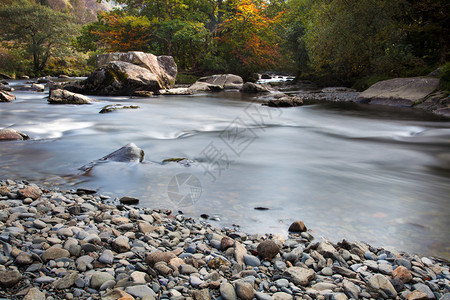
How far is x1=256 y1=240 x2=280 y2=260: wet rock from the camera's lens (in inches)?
98.5

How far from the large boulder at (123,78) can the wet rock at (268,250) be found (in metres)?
15.3

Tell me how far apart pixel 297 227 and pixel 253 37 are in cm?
2663

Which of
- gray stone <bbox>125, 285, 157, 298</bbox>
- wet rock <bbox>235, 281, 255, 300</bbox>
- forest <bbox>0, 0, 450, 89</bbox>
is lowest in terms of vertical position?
wet rock <bbox>235, 281, 255, 300</bbox>

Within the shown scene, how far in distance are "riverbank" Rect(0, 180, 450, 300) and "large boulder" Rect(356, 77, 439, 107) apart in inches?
510

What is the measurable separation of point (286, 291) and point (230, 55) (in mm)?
28564

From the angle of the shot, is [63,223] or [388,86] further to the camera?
[388,86]

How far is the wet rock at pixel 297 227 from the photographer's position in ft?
10.1

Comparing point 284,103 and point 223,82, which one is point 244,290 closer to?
point 284,103

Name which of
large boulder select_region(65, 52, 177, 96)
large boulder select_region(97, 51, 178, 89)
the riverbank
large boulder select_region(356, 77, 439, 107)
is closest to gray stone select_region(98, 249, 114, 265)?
the riverbank

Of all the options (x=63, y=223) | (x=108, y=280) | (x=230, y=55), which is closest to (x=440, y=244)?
(x=108, y=280)

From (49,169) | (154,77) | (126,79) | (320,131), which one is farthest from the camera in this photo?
(154,77)

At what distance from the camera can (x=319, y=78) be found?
25938 millimetres

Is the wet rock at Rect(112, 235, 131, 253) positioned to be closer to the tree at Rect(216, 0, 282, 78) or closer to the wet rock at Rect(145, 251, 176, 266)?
the wet rock at Rect(145, 251, 176, 266)

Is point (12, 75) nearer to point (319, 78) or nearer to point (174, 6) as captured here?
point (174, 6)
